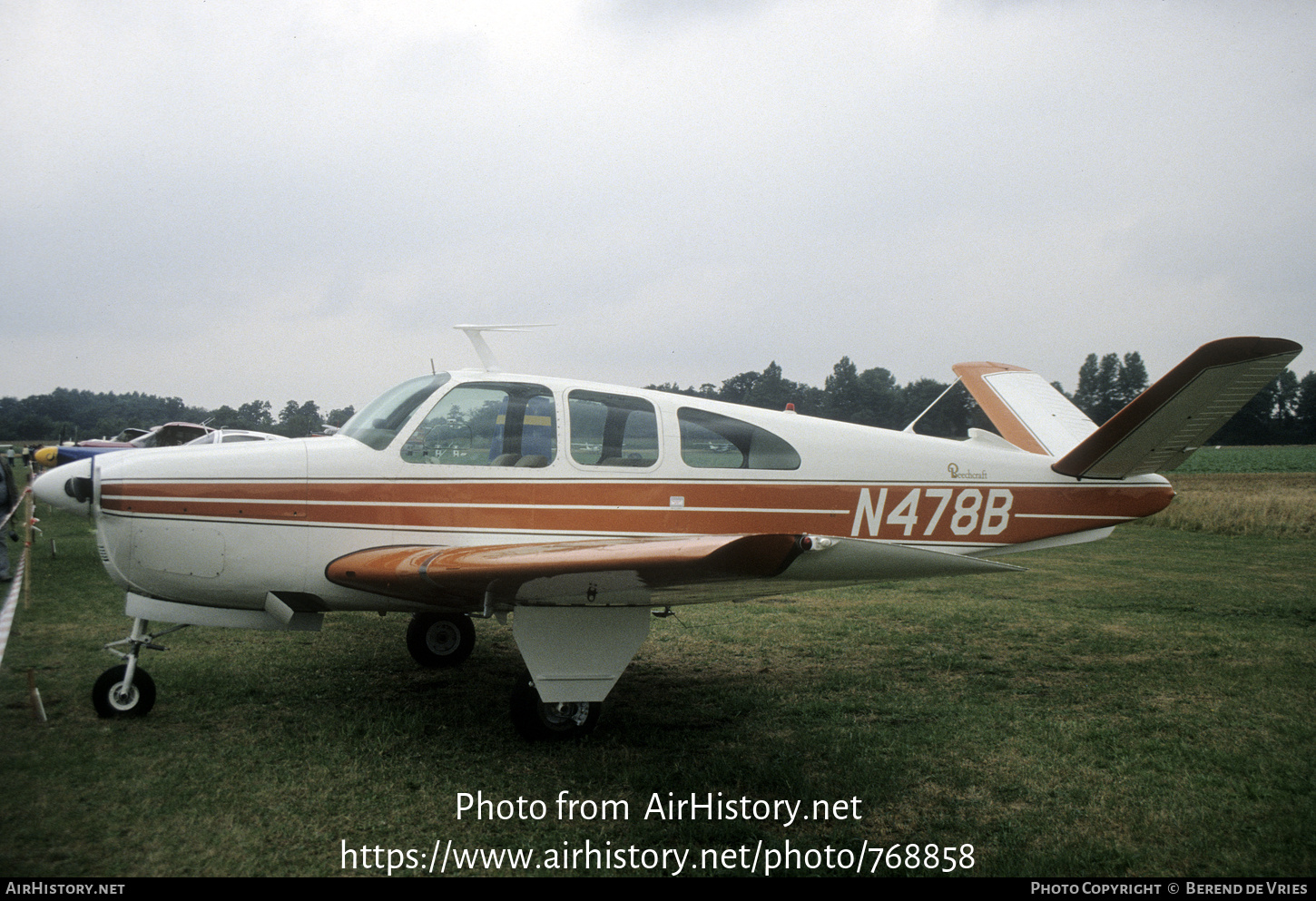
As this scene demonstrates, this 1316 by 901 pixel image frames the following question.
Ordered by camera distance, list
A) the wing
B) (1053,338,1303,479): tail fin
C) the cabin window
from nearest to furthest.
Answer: the wing < (1053,338,1303,479): tail fin < the cabin window

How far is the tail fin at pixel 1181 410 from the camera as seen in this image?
13.3ft

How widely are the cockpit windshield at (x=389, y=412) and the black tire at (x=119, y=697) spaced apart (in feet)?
6.43

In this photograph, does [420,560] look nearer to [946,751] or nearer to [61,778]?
[61,778]

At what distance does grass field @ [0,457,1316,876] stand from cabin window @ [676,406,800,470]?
1690 millimetres

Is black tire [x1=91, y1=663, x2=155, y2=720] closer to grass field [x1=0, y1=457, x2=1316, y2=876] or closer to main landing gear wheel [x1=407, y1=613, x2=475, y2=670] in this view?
grass field [x1=0, y1=457, x2=1316, y2=876]

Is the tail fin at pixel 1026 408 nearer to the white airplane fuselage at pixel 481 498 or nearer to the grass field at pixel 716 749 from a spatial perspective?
the white airplane fuselage at pixel 481 498

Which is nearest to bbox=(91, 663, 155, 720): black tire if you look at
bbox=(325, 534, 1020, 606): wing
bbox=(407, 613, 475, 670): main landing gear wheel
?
bbox=(325, 534, 1020, 606): wing

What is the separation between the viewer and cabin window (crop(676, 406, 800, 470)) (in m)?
4.75

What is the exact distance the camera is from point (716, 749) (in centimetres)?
434

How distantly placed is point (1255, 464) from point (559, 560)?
150 feet

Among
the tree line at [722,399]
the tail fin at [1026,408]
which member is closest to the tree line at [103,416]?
the tree line at [722,399]

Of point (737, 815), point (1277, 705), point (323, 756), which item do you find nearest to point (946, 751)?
point (737, 815)

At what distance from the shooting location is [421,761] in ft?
13.3

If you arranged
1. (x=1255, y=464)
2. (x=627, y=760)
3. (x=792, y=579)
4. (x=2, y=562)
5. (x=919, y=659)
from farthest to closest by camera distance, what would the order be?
(x=1255, y=464) < (x=2, y=562) < (x=919, y=659) < (x=627, y=760) < (x=792, y=579)
